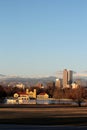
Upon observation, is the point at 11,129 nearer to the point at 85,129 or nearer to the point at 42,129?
the point at 42,129

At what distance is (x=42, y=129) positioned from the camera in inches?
1176

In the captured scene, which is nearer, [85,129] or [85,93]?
[85,129]

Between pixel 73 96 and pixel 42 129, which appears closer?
pixel 42 129

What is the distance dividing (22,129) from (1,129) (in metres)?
1.51

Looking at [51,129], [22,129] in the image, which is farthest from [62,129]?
[22,129]

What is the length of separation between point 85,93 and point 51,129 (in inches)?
6241

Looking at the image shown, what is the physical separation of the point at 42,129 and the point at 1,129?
291 centimetres

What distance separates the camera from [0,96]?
601 ft

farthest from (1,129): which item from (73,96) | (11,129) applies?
(73,96)

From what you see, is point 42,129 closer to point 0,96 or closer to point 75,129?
point 75,129

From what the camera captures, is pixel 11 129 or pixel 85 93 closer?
pixel 11 129

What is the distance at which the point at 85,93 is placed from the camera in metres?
187

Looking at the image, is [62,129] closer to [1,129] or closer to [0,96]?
[1,129]

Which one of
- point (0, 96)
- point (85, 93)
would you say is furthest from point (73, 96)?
point (0, 96)
